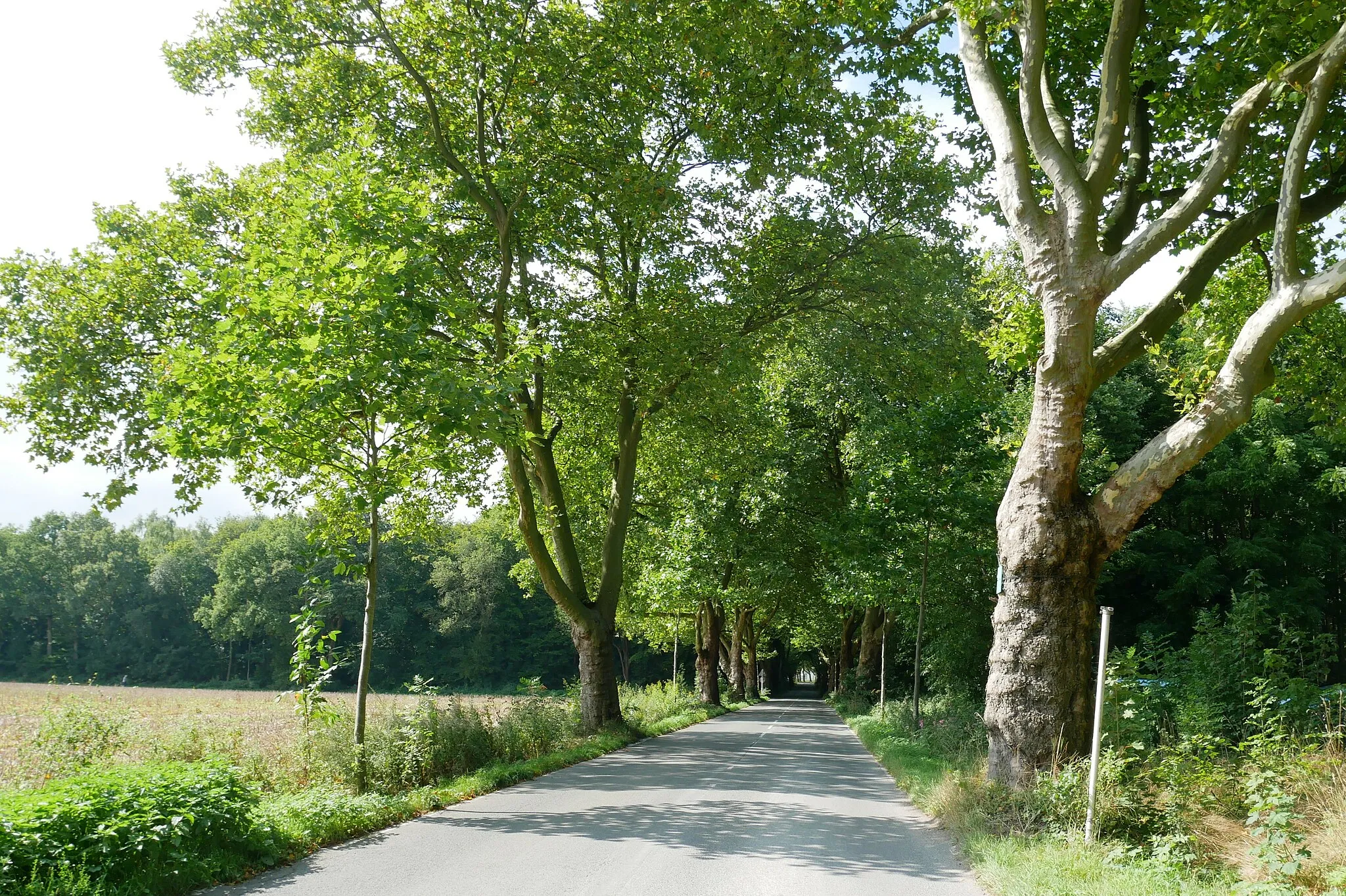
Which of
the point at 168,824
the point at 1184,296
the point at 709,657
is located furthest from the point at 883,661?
the point at 168,824

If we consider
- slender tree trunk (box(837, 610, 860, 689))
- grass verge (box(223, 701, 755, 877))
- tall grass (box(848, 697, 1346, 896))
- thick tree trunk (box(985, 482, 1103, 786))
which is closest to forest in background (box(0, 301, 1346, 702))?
slender tree trunk (box(837, 610, 860, 689))

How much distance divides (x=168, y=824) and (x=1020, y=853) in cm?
632

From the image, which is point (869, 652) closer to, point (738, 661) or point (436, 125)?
point (738, 661)

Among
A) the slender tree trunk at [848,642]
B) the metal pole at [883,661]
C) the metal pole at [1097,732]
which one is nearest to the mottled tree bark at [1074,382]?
the metal pole at [1097,732]

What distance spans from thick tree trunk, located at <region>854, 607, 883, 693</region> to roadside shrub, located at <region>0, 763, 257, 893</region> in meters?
28.5

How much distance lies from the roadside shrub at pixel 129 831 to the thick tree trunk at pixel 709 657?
29.4 metres

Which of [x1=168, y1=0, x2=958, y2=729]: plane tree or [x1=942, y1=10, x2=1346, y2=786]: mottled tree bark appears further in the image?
[x1=168, y1=0, x2=958, y2=729]: plane tree

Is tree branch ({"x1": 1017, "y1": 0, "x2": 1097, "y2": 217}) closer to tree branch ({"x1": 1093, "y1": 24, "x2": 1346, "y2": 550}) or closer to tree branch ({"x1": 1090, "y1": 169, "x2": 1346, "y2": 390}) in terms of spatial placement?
tree branch ({"x1": 1090, "y1": 169, "x2": 1346, "y2": 390})

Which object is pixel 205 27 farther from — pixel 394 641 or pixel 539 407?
pixel 394 641

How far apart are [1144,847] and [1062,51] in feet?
31.5

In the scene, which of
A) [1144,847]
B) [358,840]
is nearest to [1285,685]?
[1144,847]

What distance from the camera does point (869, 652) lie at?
1341 inches

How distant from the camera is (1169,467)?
8359 mm

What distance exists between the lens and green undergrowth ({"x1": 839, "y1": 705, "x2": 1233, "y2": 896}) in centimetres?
596
